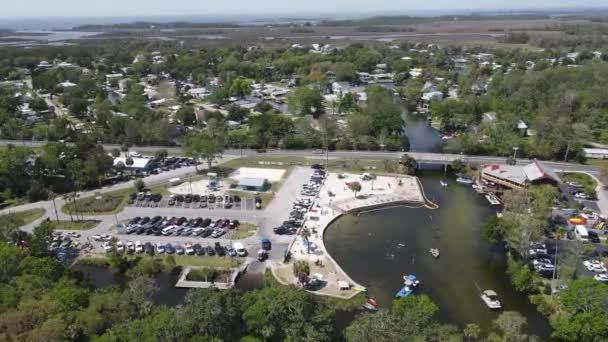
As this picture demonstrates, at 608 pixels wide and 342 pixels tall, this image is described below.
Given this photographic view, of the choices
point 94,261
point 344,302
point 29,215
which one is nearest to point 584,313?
point 344,302

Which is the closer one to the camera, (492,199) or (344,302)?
(344,302)

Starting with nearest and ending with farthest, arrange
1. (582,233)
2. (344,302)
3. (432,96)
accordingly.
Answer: (344,302) < (582,233) < (432,96)

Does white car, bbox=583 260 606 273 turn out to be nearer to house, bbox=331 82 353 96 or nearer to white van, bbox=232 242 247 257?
white van, bbox=232 242 247 257

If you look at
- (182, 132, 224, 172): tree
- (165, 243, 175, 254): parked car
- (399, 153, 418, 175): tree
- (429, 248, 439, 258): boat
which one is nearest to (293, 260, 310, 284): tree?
(165, 243, 175, 254): parked car

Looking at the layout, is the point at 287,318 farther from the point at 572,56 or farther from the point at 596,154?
the point at 572,56

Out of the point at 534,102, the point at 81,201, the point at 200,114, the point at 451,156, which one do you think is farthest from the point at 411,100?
the point at 81,201

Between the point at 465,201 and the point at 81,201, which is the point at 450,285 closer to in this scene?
the point at 465,201
